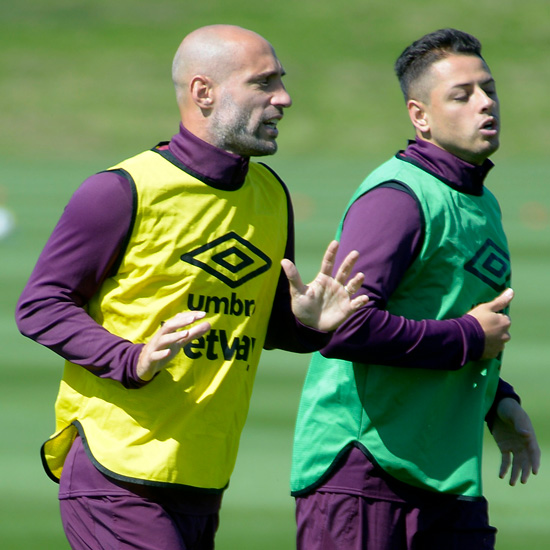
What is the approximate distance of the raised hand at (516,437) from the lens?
3.48 meters

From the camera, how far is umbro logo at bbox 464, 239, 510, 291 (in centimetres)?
330

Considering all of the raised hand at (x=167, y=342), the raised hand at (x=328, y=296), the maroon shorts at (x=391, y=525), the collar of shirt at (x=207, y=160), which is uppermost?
the collar of shirt at (x=207, y=160)

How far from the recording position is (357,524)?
321 cm

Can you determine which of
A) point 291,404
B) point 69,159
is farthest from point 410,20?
point 291,404

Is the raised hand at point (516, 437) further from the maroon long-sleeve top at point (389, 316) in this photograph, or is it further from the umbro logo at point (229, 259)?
the umbro logo at point (229, 259)

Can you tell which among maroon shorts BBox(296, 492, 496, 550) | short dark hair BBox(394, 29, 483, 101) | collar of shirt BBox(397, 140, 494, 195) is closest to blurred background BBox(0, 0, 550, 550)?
maroon shorts BBox(296, 492, 496, 550)

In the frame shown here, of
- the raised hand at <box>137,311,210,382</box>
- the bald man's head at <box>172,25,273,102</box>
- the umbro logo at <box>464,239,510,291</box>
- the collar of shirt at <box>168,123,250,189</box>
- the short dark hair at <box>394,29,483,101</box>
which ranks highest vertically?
the short dark hair at <box>394,29,483,101</box>

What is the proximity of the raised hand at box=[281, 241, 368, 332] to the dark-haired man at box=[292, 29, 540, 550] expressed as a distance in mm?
106

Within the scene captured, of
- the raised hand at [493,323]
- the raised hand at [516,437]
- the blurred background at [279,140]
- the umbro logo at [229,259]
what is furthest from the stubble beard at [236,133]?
the blurred background at [279,140]

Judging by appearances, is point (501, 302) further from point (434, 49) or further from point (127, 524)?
point (127, 524)

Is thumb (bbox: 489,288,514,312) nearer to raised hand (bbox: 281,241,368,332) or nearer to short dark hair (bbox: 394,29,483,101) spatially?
raised hand (bbox: 281,241,368,332)

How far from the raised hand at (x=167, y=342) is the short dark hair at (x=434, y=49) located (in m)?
1.11

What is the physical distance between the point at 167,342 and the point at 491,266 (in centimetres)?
102

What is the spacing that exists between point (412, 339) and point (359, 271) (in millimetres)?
218
